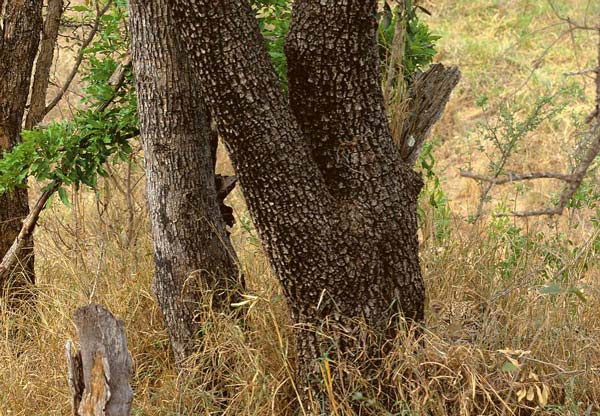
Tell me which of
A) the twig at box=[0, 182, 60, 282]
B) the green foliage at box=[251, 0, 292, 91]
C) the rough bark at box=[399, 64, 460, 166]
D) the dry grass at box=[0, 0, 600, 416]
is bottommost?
the dry grass at box=[0, 0, 600, 416]

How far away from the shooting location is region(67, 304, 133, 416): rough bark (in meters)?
2.31

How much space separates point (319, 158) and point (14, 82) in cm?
189

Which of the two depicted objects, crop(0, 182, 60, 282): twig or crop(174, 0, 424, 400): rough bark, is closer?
crop(174, 0, 424, 400): rough bark

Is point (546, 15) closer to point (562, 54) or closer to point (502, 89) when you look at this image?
point (562, 54)

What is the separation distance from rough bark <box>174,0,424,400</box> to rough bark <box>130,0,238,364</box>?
523 millimetres

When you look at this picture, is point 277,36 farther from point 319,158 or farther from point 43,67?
point 43,67

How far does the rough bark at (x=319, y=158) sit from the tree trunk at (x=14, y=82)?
1.67 meters

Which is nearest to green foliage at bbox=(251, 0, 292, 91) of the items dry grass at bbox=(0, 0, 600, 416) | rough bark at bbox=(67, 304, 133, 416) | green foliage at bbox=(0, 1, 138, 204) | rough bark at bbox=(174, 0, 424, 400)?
rough bark at bbox=(174, 0, 424, 400)

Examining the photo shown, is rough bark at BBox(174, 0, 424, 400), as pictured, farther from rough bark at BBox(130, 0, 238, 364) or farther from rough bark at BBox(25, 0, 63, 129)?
rough bark at BBox(25, 0, 63, 129)

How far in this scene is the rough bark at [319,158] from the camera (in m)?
2.66

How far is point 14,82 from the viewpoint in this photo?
404 centimetres

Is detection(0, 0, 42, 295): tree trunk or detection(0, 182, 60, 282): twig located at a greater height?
detection(0, 0, 42, 295): tree trunk

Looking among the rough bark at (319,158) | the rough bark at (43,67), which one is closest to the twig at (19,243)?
the rough bark at (43,67)

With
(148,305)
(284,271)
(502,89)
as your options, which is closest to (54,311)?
(148,305)
